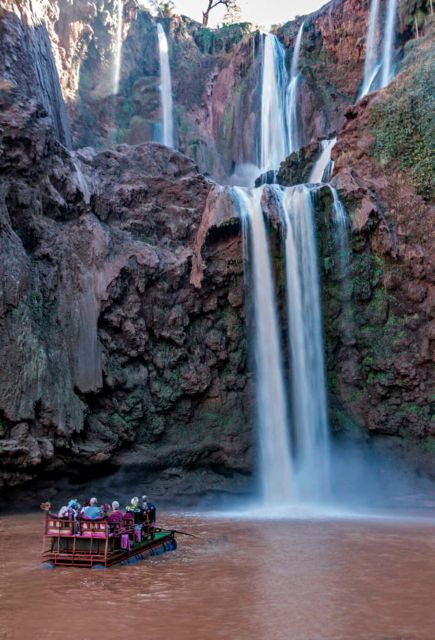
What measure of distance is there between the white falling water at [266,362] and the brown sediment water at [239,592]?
7767mm

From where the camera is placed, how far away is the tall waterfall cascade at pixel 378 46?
33938 mm

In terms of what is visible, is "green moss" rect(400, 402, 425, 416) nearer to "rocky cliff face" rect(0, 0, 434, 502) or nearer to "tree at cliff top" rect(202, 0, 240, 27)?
"rocky cliff face" rect(0, 0, 434, 502)

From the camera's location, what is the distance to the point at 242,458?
78.0 feet

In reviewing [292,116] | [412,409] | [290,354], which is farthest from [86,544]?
[292,116]

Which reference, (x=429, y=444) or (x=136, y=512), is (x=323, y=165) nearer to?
(x=429, y=444)

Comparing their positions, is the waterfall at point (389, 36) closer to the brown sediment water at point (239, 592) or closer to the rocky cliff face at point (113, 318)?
the rocky cliff face at point (113, 318)

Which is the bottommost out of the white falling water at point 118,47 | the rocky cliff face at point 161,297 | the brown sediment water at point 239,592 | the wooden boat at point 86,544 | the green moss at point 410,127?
the brown sediment water at point 239,592

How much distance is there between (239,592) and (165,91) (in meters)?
35.7

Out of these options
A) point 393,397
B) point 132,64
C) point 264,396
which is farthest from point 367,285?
point 132,64

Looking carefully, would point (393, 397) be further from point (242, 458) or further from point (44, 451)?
point (44, 451)

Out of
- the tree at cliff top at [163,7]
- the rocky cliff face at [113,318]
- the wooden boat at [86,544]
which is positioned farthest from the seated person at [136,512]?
the tree at cliff top at [163,7]

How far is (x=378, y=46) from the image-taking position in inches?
1372

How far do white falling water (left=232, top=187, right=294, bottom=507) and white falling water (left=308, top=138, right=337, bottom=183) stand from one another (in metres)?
4.93

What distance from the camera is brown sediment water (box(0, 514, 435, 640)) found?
829cm
